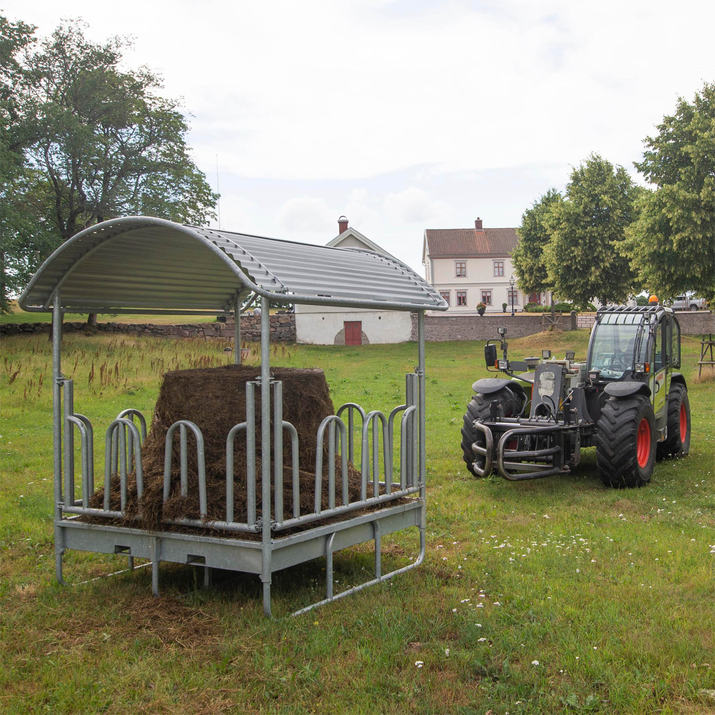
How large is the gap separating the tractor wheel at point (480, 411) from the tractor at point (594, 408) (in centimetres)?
1

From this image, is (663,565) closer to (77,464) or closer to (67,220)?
(77,464)

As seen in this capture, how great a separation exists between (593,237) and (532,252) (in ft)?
34.6

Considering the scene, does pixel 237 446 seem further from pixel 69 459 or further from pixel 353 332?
pixel 353 332

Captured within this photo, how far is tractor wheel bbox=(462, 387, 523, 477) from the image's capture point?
9711mm

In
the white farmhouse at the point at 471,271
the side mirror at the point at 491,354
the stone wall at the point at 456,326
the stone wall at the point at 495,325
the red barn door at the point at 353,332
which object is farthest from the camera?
the white farmhouse at the point at 471,271

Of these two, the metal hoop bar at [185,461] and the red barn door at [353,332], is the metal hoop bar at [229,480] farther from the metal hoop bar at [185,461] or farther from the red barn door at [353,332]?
the red barn door at [353,332]

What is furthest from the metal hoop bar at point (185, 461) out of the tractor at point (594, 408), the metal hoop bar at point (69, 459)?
the tractor at point (594, 408)

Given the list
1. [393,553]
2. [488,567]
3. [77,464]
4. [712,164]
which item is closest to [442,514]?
[393,553]

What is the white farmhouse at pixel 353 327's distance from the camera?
4494cm

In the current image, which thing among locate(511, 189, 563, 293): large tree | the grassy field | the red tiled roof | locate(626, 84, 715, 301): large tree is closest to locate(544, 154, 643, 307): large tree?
locate(511, 189, 563, 293): large tree

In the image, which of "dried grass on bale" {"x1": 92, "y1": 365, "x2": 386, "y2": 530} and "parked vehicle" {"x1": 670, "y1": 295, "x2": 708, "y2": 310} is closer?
"dried grass on bale" {"x1": 92, "y1": 365, "x2": 386, "y2": 530}

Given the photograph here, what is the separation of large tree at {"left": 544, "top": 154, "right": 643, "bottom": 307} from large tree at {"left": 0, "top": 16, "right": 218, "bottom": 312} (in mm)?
19163

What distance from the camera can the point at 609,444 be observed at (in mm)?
8977

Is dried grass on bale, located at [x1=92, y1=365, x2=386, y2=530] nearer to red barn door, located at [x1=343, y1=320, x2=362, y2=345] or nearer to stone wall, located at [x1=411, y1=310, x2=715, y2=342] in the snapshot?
stone wall, located at [x1=411, y1=310, x2=715, y2=342]
